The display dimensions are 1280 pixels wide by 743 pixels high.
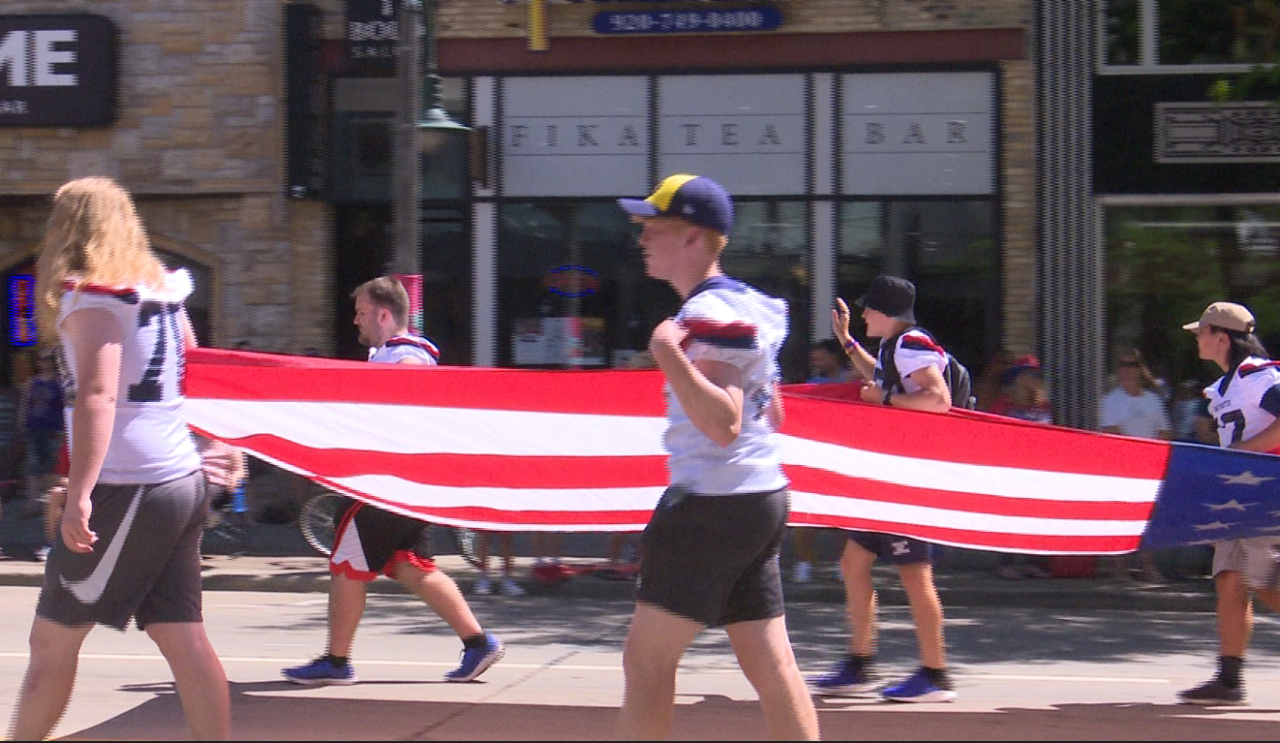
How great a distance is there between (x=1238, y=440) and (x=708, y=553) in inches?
134

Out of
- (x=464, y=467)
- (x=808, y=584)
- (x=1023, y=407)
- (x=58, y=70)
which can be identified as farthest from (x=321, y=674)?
(x=58, y=70)

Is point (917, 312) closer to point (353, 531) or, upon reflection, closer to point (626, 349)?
point (626, 349)

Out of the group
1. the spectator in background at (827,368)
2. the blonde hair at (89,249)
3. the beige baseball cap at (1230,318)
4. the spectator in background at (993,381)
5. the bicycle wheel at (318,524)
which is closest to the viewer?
the blonde hair at (89,249)

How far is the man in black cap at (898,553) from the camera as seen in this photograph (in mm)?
6539

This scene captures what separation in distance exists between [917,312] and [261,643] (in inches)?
367

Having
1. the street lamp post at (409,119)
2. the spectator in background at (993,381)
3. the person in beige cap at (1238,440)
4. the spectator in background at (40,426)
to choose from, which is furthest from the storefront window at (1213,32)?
the spectator in background at (40,426)

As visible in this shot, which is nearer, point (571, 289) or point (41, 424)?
point (41, 424)

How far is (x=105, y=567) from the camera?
15.1 feet

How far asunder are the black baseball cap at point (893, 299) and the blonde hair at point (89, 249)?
10.4 feet

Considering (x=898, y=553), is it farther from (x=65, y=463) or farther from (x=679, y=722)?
(x=65, y=463)

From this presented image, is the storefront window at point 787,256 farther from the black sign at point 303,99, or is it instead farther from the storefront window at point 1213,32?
the black sign at point 303,99

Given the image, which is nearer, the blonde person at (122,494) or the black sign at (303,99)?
the blonde person at (122,494)

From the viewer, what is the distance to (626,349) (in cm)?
1669

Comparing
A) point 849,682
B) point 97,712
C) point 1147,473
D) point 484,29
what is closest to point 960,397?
point 1147,473
